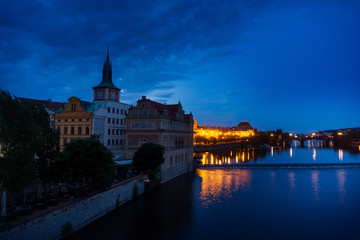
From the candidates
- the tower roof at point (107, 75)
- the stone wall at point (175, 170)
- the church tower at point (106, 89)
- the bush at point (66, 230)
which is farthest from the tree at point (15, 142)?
the tower roof at point (107, 75)

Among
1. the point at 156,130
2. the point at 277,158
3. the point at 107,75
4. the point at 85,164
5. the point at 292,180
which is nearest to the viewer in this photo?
the point at 85,164

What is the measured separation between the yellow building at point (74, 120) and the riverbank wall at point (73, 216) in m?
21.6

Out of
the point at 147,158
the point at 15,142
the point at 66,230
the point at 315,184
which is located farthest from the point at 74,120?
the point at 315,184

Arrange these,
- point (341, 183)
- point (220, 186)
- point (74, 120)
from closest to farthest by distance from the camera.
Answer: point (220, 186) → point (341, 183) → point (74, 120)

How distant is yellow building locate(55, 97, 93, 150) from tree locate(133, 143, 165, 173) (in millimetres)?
15876

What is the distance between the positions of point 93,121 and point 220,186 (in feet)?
91.6

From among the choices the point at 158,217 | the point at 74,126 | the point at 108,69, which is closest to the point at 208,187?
the point at 158,217

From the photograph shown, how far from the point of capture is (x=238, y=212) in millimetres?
29172

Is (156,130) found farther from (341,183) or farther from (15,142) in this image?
(341,183)

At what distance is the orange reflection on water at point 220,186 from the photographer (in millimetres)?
35000

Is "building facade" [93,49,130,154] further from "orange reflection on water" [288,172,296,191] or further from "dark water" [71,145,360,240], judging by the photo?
"orange reflection on water" [288,172,296,191]

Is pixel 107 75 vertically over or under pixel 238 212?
over

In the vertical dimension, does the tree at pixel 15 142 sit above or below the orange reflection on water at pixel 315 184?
above

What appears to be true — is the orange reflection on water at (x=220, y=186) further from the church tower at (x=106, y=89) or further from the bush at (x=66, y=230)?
the church tower at (x=106, y=89)
